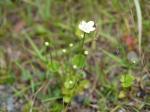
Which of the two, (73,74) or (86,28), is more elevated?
(86,28)

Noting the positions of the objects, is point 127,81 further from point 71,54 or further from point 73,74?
point 71,54

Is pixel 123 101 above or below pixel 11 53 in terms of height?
below

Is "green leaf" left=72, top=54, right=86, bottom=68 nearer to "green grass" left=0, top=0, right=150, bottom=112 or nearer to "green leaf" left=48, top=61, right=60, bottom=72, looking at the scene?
"green grass" left=0, top=0, right=150, bottom=112

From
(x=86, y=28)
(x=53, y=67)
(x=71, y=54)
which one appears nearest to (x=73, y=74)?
(x=53, y=67)

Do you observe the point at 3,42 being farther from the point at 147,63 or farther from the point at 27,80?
the point at 147,63

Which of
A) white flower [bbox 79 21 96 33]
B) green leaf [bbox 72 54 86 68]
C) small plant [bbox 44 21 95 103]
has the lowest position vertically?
small plant [bbox 44 21 95 103]

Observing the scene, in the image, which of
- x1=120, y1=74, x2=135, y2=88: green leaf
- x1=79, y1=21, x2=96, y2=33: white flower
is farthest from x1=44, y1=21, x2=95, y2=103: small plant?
x1=120, y1=74, x2=135, y2=88: green leaf

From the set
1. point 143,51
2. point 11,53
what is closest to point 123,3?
point 143,51

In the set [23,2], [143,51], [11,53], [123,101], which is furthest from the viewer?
[23,2]
